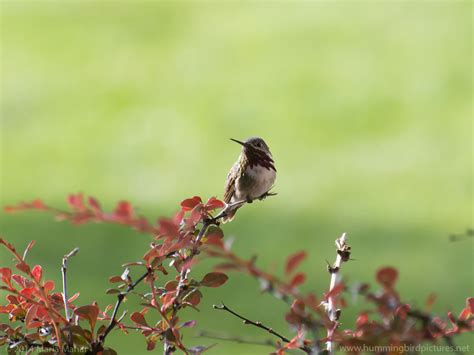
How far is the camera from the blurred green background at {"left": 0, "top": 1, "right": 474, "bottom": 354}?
624cm

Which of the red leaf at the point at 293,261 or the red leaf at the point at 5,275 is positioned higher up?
the red leaf at the point at 293,261

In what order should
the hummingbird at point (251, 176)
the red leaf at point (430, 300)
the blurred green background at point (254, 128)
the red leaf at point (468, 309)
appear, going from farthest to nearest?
the blurred green background at point (254, 128) → the hummingbird at point (251, 176) → the red leaf at point (468, 309) → the red leaf at point (430, 300)

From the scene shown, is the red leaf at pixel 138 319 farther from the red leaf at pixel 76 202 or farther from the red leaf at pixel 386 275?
the red leaf at pixel 386 275

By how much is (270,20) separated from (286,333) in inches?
268

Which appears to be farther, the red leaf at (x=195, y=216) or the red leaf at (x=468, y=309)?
the red leaf at (x=195, y=216)

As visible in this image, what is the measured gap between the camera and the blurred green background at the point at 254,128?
624cm

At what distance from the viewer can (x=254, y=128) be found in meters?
8.35

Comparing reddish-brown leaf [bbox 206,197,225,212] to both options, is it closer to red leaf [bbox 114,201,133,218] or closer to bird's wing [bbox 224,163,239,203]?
red leaf [bbox 114,201,133,218]

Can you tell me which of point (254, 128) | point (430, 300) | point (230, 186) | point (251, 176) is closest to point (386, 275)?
point (430, 300)

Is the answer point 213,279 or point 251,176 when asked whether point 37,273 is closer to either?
point 213,279

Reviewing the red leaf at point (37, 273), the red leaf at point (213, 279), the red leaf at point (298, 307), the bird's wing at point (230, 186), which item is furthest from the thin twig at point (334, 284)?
the bird's wing at point (230, 186)

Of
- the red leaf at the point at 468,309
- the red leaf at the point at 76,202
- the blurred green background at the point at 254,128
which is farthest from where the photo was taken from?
the blurred green background at the point at 254,128

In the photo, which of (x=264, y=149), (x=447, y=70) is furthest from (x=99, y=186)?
(x=264, y=149)

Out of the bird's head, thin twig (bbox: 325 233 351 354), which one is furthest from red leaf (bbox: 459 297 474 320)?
the bird's head
